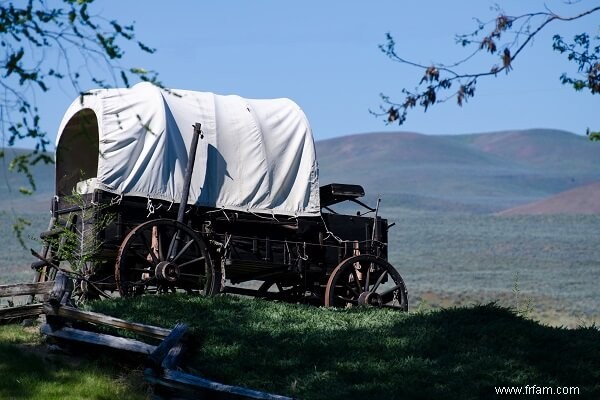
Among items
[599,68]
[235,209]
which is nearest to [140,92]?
[235,209]

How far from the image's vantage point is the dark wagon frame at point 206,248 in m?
16.4

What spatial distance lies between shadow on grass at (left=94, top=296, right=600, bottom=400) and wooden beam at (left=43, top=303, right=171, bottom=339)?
1.82 feet

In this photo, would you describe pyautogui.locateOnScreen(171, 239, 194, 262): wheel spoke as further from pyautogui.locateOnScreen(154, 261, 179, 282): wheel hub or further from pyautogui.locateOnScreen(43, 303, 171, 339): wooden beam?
pyautogui.locateOnScreen(43, 303, 171, 339): wooden beam

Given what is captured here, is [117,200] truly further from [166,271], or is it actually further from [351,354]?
Answer: [351,354]

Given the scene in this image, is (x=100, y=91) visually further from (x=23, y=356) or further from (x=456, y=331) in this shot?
(x=456, y=331)

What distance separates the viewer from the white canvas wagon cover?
16641 millimetres

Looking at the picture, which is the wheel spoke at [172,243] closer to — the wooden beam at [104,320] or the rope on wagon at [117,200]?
the rope on wagon at [117,200]

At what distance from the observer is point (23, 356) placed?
43.4 feet

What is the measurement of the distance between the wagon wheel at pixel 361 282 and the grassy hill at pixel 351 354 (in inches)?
99.8

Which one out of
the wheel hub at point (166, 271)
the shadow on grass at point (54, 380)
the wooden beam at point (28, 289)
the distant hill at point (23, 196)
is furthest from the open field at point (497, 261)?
the distant hill at point (23, 196)

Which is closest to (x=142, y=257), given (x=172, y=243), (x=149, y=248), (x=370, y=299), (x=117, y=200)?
(x=149, y=248)

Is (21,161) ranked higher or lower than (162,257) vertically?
higher

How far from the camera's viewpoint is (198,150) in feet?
57.2

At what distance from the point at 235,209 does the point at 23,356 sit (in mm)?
5056
